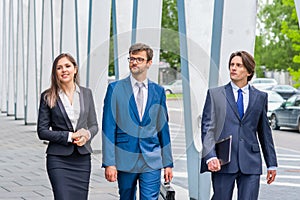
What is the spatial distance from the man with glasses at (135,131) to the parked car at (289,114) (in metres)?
20.3

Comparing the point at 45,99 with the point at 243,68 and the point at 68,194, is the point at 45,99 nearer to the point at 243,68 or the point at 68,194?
the point at 68,194

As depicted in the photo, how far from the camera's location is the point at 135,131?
6078 mm

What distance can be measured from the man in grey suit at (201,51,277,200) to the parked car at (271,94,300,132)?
20.2 m

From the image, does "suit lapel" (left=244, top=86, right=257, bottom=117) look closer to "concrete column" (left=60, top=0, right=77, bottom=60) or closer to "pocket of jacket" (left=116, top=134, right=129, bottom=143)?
"pocket of jacket" (left=116, top=134, right=129, bottom=143)

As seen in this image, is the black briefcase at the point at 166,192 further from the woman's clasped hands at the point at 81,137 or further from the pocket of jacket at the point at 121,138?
the woman's clasped hands at the point at 81,137

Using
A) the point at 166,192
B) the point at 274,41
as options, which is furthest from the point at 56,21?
the point at 274,41

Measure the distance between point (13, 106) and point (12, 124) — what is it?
5.61m

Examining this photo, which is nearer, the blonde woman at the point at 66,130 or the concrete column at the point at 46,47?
the blonde woman at the point at 66,130

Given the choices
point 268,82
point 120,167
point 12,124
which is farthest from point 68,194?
point 268,82

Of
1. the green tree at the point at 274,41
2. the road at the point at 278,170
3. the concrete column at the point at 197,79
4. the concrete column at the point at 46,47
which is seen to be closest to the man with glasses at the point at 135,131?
the road at the point at 278,170

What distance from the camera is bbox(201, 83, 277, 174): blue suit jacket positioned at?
587 cm

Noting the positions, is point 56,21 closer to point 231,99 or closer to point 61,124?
point 61,124

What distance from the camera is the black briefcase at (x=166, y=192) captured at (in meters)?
6.39

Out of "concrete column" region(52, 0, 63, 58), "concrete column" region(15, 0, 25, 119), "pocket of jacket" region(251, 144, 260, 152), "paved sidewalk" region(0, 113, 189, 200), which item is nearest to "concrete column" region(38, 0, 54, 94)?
"concrete column" region(52, 0, 63, 58)
